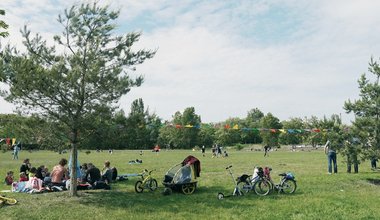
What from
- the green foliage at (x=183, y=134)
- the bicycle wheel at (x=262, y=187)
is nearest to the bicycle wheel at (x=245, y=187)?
the bicycle wheel at (x=262, y=187)

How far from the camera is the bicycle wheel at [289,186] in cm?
1515

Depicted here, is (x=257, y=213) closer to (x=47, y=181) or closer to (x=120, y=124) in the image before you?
(x=120, y=124)

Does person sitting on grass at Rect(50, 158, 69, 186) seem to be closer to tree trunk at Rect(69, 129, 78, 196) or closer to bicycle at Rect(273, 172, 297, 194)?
tree trunk at Rect(69, 129, 78, 196)

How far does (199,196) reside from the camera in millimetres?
14555

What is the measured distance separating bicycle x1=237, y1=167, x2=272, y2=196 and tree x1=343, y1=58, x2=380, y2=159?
19.9 ft

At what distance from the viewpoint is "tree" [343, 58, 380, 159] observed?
18.1 m

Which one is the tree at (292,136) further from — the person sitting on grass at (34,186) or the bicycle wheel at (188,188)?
the person sitting on grass at (34,186)

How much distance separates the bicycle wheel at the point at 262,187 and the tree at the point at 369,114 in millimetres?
6027

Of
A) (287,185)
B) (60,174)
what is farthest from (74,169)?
(287,185)

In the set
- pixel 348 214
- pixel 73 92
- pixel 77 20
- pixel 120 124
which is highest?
pixel 77 20

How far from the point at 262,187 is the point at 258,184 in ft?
0.61

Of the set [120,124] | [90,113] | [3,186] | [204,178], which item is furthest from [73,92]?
[204,178]

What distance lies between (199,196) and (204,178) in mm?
5104

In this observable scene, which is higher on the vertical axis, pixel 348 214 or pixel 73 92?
pixel 73 92
